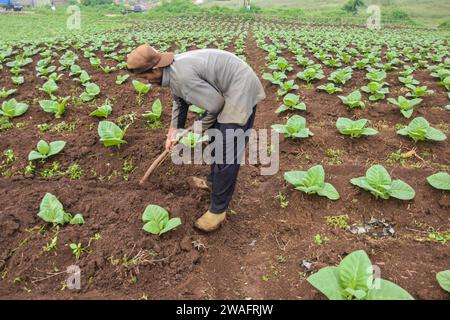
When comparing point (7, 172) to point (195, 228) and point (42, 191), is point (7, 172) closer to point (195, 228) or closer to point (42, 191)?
point (42, 191)

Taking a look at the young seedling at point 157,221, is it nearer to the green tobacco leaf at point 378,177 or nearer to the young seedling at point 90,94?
the green tobacco leaf at point 378,177

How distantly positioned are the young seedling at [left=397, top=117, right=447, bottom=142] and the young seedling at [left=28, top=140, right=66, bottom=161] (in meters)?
4.84

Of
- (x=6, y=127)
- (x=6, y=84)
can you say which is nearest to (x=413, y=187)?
(x=6, y=127)

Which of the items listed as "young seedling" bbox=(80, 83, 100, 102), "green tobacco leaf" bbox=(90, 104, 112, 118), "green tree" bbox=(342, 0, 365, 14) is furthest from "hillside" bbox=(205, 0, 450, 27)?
"green tobacco leaf" bbox=(90, 104, 112, 118)

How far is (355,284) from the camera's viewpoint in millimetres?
2381

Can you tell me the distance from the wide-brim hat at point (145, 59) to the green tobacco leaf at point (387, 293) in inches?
91.7

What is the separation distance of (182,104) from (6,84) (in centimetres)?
652

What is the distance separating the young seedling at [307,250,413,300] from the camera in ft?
7.52

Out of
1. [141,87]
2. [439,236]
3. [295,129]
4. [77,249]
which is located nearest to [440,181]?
[439,236]

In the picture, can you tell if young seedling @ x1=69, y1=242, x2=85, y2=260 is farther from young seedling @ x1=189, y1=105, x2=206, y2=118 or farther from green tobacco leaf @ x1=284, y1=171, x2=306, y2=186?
young seedling @ x1=189, y1=105, x2=206, y2=118

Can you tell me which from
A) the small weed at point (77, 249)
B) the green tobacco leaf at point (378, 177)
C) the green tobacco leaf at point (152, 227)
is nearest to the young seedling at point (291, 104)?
the green tobacco leaf at point (378, 177)

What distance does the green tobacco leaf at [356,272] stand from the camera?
237cm

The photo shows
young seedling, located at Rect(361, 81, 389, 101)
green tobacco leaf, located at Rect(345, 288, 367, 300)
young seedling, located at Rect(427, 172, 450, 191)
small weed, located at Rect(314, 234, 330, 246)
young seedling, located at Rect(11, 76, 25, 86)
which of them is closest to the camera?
green tobacco leaf, located at Rect(345, 288, 367, 300)
